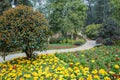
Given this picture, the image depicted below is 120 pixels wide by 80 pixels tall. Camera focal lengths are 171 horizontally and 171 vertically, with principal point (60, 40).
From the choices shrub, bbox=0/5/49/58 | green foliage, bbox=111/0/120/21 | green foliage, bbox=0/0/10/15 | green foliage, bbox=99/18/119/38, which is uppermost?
A: green foliage, bbox=0/0/10/15

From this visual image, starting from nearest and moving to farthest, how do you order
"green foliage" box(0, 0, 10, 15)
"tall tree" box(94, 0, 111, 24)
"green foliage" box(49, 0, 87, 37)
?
"green foliage" box(0, 0, 10, 15)
"green foliage" box(49, 0, 87, 37)
"tall tree" box(94, 0, 111, 24)

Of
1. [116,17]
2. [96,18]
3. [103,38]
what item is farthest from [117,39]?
[96,18]

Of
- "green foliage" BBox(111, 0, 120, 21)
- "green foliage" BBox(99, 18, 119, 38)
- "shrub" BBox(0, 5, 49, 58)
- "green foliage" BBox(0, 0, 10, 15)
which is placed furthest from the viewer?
"green foliage" BBox(0, 0, 10, 15)

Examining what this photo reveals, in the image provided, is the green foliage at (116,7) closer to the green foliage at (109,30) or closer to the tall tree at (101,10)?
the green foliage at (109,30)

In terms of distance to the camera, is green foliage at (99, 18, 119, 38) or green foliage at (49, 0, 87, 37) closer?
green foliage at (99, 18, 119, 38)

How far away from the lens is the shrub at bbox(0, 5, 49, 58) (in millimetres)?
6031

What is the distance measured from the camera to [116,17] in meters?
15.3

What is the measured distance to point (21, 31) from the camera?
6.13 meters

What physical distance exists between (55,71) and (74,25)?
17.6 metres

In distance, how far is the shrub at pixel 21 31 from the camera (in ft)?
19.8

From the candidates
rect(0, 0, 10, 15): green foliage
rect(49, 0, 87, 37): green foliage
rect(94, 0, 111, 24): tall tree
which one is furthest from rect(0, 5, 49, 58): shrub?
rect(94, 0, 111, 24): tall tree

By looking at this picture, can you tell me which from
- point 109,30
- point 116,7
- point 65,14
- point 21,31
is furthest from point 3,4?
point 21,31

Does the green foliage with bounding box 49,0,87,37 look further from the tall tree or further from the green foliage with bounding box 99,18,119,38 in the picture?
the tall tree

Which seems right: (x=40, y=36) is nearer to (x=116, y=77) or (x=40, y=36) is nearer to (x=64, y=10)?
(x=116, y=77)
